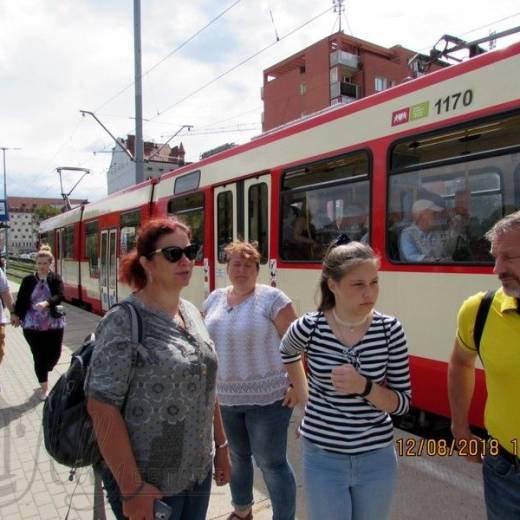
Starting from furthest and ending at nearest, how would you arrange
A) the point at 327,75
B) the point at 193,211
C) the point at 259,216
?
the point at 327,75
the point at 193,211
the point at 259,216

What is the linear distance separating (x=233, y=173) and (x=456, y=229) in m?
3.52

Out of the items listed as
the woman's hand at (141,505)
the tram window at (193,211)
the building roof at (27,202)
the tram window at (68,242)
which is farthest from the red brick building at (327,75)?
the building roof at (27,202)

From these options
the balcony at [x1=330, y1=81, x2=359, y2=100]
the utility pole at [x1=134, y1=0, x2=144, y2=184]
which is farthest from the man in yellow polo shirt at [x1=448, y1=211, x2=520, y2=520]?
the balcony at [x1=330, y1=81, x2=359, y2=100]

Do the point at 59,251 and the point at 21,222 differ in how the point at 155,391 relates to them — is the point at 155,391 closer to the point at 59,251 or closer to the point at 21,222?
the point at 59,251

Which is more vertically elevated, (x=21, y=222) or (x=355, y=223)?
(x=21, y=222)

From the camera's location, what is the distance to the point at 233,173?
6707mm

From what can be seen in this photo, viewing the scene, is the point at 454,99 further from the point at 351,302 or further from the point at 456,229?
the point at 351,302

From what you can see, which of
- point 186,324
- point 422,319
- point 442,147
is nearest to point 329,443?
point 186,324

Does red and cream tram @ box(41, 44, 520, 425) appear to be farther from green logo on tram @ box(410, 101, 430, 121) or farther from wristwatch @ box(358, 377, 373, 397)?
wristwatch @ box(358, 377, 373, 397)

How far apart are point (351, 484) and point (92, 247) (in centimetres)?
1266

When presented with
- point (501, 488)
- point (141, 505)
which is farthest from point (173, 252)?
point (501, 488)

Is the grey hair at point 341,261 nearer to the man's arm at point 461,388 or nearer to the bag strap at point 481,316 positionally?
the bag strap at point 481,316

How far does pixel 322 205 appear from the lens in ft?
17.1

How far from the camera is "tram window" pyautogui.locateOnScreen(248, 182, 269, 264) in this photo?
6.06m
